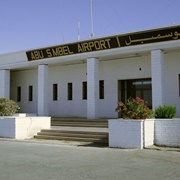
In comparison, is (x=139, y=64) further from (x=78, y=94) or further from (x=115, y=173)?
(x=115, y=173)

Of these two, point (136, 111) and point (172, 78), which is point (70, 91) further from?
point (136, 111)

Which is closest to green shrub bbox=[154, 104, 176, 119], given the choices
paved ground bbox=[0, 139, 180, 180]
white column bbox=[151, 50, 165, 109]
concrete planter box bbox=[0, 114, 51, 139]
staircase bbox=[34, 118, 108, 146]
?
paved ground bbox=[0, 139, 180, 180]

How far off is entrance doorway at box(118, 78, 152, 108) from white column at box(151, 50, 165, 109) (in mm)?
3503

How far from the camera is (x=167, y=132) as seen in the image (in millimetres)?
11648

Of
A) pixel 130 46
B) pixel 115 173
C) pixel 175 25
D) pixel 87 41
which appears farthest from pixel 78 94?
pixel 115 173

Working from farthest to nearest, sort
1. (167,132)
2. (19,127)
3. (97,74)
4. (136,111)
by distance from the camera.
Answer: (97,74) → (19,127) → (136,111) → (167,132)

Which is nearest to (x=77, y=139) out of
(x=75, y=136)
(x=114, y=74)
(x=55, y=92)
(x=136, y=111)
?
(x=75, y=136)

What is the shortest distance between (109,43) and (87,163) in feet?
37.1

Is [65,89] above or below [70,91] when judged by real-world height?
above

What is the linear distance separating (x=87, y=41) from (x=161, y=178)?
13.8m

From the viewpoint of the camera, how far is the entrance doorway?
20.7 m

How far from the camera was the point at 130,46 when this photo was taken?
18.0m

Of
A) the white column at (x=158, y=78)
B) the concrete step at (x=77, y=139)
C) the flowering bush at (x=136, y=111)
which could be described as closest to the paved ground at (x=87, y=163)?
the concrete step at (x=77, y=139)

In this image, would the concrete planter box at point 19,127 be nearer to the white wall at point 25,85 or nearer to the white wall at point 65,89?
the white wall at point 65,89
